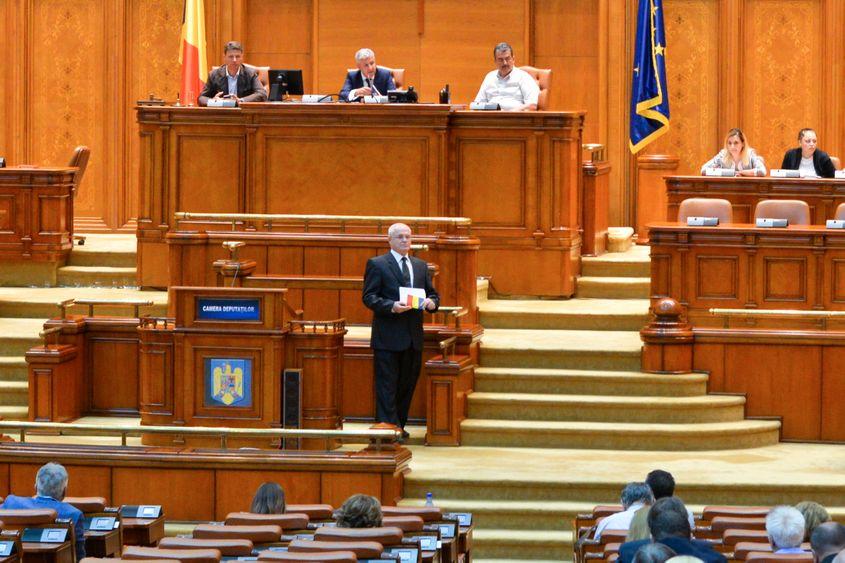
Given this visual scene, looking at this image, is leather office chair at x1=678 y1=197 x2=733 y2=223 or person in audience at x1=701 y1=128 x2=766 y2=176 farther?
person in audience at x1=701 y1=128 x2=766 y2=176

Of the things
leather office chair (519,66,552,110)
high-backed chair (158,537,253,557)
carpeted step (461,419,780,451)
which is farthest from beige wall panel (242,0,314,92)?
high-backed chair (158,537,253,557)

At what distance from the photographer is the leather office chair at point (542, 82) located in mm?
13000

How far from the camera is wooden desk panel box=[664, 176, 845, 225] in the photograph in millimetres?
12977

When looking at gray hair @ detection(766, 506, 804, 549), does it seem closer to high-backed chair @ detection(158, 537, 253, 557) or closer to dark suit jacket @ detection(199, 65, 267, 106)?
high-backed chair @ detection(158, 537, 253, 557)

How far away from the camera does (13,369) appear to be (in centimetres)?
1162

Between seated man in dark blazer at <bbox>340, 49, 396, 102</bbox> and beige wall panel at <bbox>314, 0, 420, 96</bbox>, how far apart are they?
3.21 m

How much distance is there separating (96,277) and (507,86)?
3552mm

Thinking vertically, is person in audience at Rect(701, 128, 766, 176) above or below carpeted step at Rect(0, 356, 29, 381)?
above

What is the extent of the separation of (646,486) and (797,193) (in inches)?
238

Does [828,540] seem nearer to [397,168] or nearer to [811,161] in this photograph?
[397,168]

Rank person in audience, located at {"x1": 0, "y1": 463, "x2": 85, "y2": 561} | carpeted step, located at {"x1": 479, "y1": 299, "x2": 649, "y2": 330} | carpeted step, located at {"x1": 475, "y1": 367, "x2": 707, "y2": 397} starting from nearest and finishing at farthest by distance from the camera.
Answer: person in audience, located at {"x1": 0, "y1": 463, "x2": 85, "y2": 561} → carpeted step, located at {"x1": 475, "y1": 367, "x2": 707, "y2": 397} → carpeted step, located at {"x1": 479, "y1": 299, "x2": 649, "y2": 330}

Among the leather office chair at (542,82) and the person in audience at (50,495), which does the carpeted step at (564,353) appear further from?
the person in audience at (50,495)

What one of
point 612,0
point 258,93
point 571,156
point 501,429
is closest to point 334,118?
point 258,93

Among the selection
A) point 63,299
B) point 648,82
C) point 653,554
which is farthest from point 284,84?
point 653,554
